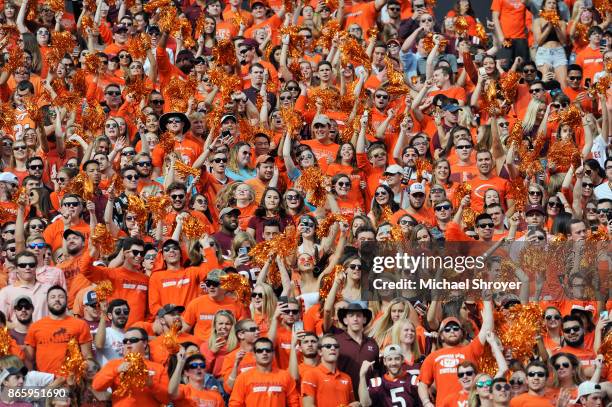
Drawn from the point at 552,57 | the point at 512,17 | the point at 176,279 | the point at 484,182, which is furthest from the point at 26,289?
the point at 512,17

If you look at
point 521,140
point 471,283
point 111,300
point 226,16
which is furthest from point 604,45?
point 111,300

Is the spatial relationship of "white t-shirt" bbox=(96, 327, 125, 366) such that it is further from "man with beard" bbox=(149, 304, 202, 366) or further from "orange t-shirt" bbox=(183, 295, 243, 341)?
"orange t-shirt" bbox=(183, 295, 243, 341)

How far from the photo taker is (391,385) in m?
15.5

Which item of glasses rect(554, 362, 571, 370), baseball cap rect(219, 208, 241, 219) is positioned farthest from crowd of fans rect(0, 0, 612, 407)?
baseball cap rect(219, 208, 241, 219)

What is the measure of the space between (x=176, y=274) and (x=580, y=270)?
338 centimetres

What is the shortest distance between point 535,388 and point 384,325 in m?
1.63

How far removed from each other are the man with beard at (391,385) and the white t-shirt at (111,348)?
6.21 feet

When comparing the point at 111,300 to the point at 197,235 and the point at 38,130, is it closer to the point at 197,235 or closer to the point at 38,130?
the point at 197,235

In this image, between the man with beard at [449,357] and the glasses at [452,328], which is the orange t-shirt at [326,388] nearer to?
the man with beard at [449,357]

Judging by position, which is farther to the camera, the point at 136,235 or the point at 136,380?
the point at 136,235

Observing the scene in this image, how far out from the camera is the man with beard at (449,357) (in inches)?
604

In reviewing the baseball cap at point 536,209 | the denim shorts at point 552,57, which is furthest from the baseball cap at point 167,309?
the denim shorts at point 552,57

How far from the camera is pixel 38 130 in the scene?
1966cm

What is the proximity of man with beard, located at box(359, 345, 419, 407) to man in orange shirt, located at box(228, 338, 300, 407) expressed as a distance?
1.82 ft
